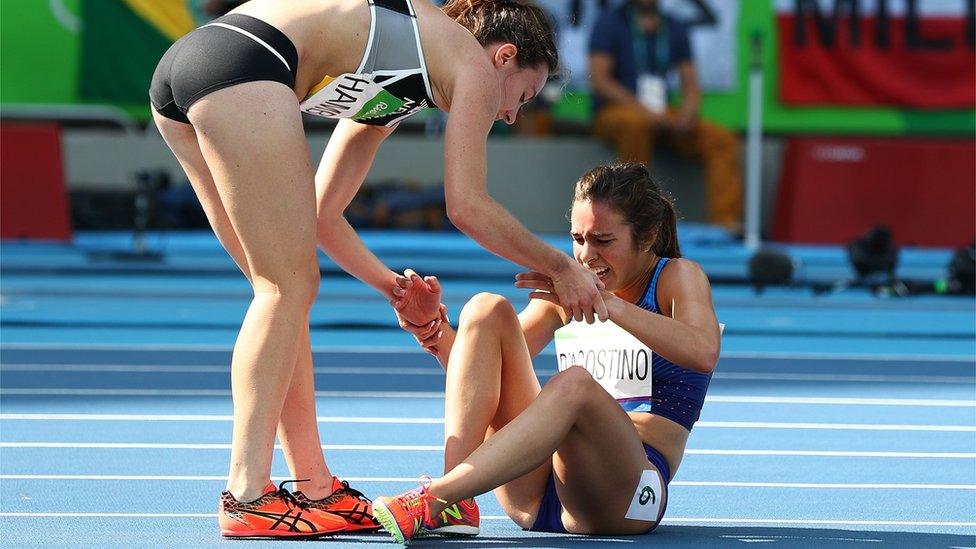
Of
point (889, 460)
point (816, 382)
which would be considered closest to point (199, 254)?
point (816, 382)

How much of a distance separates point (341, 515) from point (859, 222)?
374 inches

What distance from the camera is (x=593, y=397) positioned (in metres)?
3.28

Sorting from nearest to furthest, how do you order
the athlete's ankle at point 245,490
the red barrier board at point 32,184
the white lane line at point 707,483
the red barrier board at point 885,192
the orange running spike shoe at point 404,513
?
the orange running spike shoe at point 404,513 → the athlete's ankle at point 245,490 → the white lane line at point 707,483 → the red barrier board at point 32,184 → the red barrier board at point 885,192

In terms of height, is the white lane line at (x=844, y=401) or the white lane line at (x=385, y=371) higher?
the white lane line at (x=844, y=401)

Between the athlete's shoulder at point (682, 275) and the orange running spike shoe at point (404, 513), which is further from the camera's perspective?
the athlete's shoulder at point (682, 275)

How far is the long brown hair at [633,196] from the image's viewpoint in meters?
3.52

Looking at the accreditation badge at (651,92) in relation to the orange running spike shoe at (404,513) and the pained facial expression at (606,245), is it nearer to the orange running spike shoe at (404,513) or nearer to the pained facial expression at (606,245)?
the pained facial expression at (606,245)

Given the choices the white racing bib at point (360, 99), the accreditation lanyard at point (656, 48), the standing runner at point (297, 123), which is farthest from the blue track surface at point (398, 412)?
the accreditation lanyard at point (656, 48)

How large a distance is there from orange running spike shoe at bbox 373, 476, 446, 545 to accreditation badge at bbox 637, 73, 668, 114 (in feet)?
30.5

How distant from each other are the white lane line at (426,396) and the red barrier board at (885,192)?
6.61 m

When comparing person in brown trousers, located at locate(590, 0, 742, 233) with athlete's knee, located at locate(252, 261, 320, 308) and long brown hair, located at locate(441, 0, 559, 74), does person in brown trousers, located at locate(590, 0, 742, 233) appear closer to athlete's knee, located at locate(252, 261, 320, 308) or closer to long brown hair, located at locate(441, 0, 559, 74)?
long brown hair, located at locate(441, 0, 559, 74)

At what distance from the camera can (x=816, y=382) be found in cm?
636

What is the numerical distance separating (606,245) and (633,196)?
13cm

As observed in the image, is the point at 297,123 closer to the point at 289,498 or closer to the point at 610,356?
the point at 289,498
